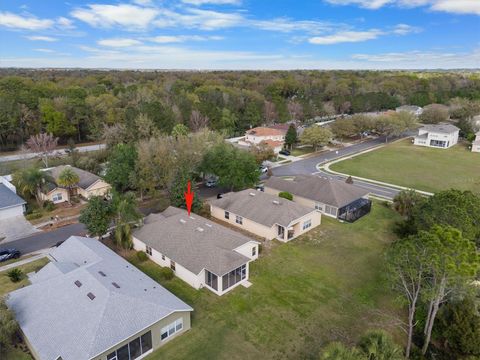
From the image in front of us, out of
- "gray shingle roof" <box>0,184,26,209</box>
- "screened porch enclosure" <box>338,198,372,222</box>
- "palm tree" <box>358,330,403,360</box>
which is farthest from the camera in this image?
"screened porch enclosure" <box>338,198,372,222</box>

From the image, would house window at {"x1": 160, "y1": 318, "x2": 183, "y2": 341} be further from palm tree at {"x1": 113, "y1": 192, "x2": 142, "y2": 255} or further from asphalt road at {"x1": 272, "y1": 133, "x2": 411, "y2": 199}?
asphalt road at {"x1": 272, "y1": 133, "x2": 411, "y2": 199}

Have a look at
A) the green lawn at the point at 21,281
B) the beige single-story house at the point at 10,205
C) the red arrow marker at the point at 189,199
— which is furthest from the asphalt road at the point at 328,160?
the green lawn at the point at 21,281

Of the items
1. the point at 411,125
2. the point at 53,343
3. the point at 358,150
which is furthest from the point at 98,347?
the point at 411,125

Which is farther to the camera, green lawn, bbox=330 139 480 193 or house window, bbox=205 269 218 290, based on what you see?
green lawn, bbox=330 139 480 193

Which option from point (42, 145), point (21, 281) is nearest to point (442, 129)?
point (42, 145)

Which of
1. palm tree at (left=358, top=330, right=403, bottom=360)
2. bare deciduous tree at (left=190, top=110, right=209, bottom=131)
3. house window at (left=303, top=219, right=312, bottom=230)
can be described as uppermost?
bare deciduous tree at (left=190, top=110, right=209, bottom=131)

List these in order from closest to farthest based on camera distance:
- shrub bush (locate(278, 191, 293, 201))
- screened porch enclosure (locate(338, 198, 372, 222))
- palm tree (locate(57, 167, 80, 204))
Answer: screened porch enclosure (locate(338, 198, 372, 222)) → palm tree (locate(57, 167, 80, 204)) → shrub bush (locate(278, 191, 293, 201))

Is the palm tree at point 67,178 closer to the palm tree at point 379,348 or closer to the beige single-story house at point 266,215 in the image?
the beige single-story house at point 266,215

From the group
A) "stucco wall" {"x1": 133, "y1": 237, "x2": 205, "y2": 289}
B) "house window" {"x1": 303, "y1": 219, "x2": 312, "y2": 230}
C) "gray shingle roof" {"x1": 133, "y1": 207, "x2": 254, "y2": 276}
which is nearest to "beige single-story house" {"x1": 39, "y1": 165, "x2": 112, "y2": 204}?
"gray shingle roof" {"x1": 133, "y1": 207, "x2": 254, "y2": 276}
